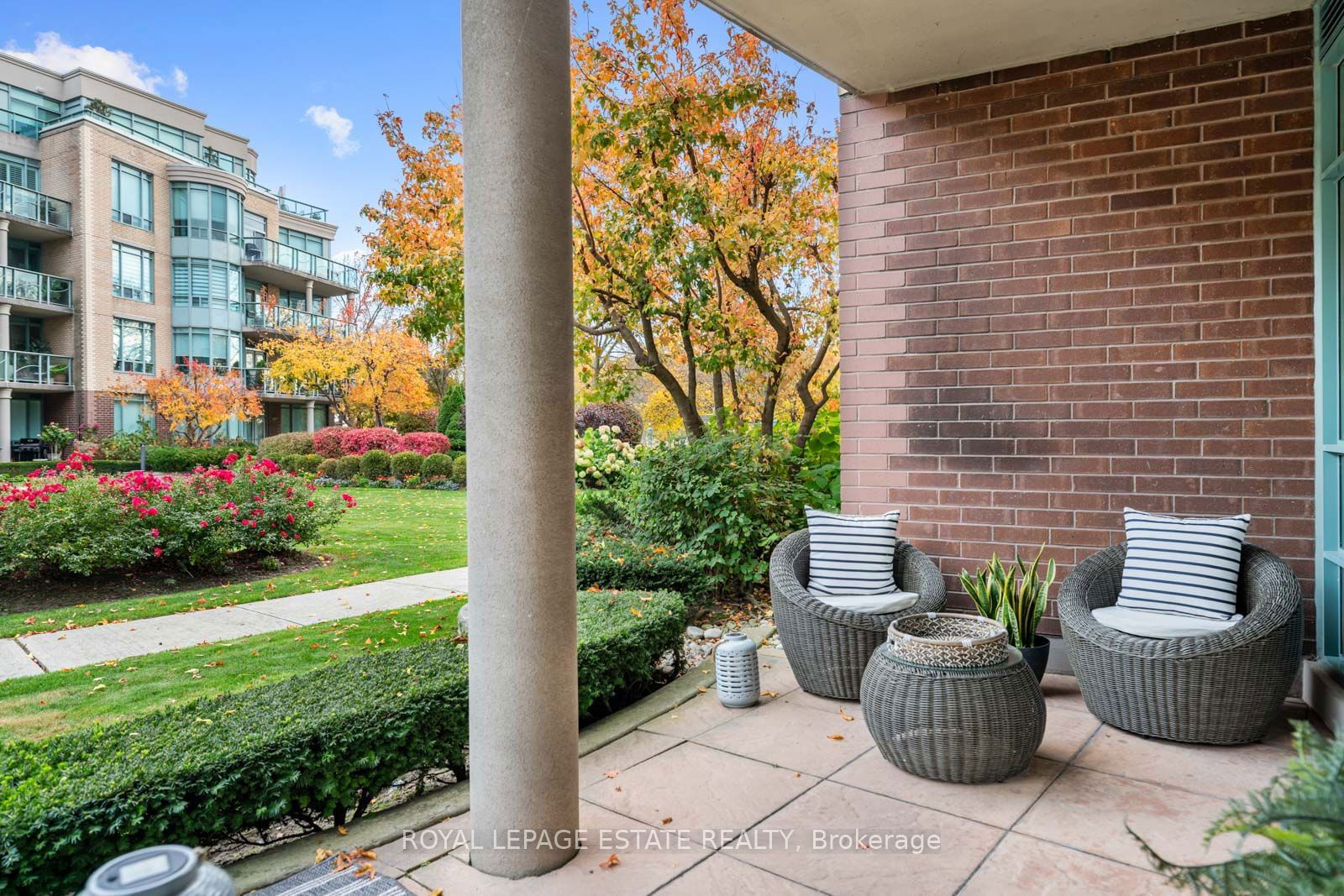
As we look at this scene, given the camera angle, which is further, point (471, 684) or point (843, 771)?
point (843, 771)

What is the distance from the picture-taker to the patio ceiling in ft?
11.9

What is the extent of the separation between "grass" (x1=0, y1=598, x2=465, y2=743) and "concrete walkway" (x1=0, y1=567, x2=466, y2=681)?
8.1 inches

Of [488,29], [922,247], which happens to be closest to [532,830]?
[488,29]

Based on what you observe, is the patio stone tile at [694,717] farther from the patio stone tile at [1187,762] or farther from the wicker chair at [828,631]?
the patio stone tile at [1187,762]

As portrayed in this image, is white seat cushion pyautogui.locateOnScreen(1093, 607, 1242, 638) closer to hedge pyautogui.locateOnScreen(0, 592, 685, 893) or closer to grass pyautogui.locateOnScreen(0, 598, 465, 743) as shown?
hedge pyautogui.locateOnScreen(0, 592, 685, 893)

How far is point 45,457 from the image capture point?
1986 cm

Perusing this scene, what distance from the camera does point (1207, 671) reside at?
3094 mm

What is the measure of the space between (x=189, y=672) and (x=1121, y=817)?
4.59 m

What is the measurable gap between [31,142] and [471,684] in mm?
26872

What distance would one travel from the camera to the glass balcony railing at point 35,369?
19453 mm

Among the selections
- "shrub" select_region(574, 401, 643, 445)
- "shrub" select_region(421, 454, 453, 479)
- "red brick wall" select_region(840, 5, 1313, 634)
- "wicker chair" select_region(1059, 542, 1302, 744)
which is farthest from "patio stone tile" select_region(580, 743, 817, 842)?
"shrub" select_region(421, 454, 453, 479)

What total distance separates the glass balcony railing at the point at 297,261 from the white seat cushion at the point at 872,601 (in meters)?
26.2

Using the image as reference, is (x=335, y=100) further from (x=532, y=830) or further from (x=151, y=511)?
(x=532, y=830)

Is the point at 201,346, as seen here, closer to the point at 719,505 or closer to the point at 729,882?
the point at 719,505
